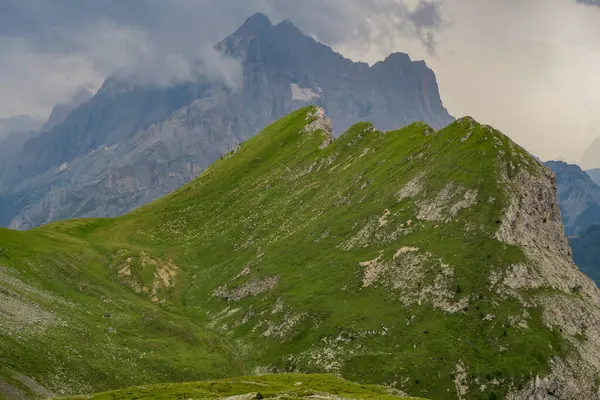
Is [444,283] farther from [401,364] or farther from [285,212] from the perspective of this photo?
[285,212]

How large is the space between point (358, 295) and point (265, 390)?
151ft

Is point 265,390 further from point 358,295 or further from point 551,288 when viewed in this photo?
point 551,288

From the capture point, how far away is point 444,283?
109m

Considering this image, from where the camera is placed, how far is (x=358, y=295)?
4604 inches

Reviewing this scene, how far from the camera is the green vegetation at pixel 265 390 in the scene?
68750 mm

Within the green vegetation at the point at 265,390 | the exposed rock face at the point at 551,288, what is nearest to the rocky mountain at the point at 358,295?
the exposed rock face at the point at 551,288

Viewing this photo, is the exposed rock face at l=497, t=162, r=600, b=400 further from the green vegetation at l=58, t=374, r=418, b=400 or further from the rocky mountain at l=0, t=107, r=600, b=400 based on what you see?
the green vegetation at l=58, t=374, r=418, b=400

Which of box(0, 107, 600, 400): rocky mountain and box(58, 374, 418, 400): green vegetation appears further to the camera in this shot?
box(0, 107, 600, 400): rocky mountain

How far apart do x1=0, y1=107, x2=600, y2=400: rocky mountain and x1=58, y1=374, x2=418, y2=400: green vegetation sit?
1280mm

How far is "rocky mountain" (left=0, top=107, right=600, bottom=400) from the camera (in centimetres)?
9106

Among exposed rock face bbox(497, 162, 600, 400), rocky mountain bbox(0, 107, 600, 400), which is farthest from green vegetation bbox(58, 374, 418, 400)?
exposed rock face bbox(497, 162, 600, 400)

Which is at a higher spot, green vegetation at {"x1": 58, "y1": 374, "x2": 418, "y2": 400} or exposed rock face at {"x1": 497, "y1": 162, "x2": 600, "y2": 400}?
exposed rock face at {"x1": 497, "y1": 162, "x2": 600, "y2": 400}

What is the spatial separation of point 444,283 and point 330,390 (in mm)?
40446

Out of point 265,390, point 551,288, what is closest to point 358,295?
point 551,288
